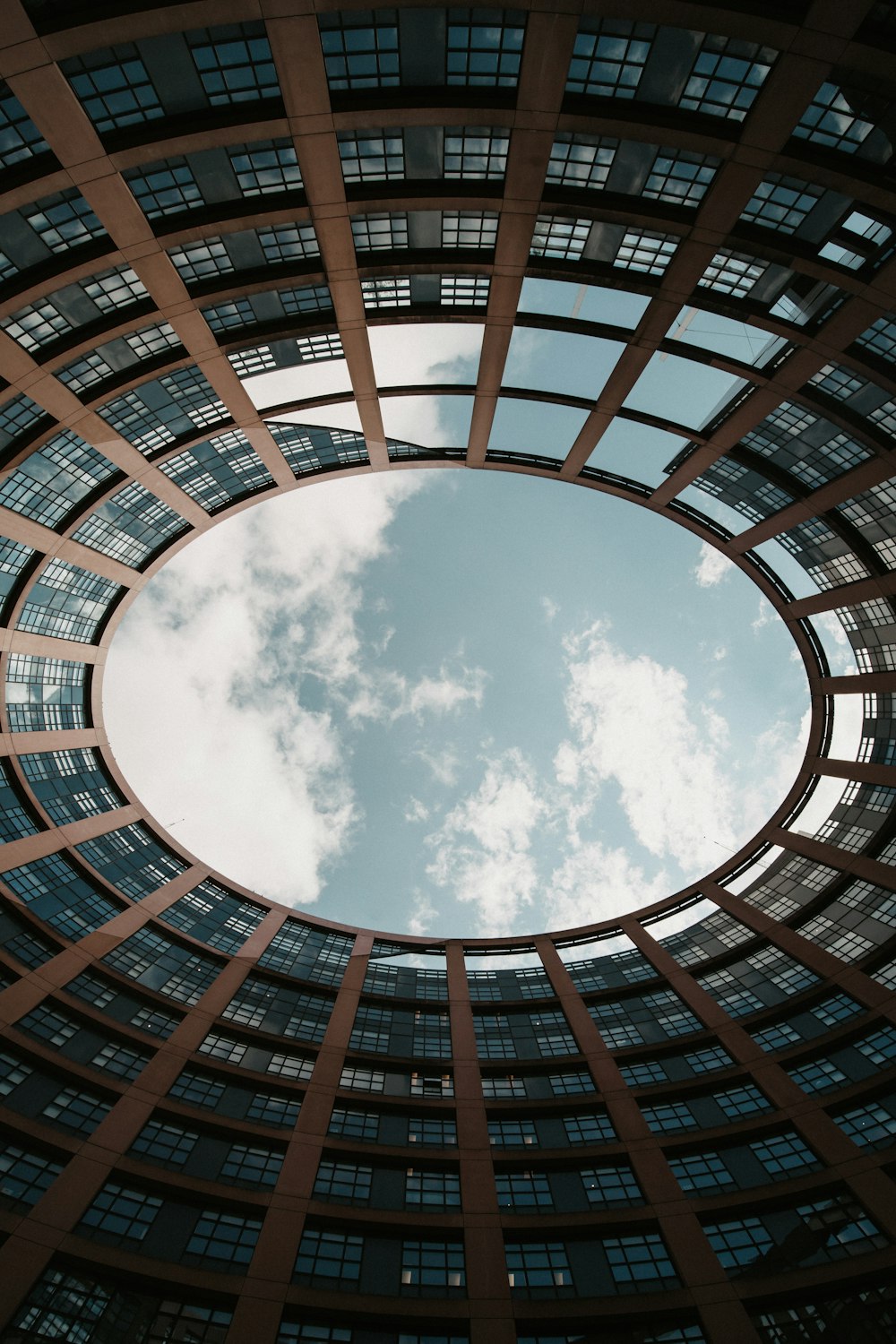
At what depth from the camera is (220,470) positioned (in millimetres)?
42906

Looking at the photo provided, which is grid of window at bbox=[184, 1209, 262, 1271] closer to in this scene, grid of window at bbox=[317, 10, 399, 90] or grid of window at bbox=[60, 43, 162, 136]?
grid of window at bbox=[60, 43, 162, 136]

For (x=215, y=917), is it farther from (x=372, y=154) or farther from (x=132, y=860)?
(x=372, y=154)

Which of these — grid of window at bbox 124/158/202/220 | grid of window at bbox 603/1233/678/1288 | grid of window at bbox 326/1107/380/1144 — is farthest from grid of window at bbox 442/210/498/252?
grid of window at bbox 603/1233/678/1288

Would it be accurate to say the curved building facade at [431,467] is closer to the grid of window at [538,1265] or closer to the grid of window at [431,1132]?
the grid of window at [538,1265]

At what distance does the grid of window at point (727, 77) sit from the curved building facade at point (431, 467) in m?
0.12

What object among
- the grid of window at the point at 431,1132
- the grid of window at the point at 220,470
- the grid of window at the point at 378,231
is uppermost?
the grid of window at the point at 220,470

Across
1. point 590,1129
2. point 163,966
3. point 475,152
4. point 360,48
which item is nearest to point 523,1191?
point 590,1129

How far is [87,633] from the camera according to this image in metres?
46.3

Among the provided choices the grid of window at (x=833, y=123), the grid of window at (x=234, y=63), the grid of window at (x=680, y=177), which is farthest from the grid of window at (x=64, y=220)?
the grid of window at (x=833, y=123)

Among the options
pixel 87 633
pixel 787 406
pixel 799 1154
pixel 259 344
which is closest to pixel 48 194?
pixel 259 344

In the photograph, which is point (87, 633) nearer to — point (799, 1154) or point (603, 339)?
point (603, 339)

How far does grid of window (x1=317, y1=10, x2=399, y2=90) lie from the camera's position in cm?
2212

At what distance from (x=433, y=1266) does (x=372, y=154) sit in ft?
135

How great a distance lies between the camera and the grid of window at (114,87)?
22.0 meters
